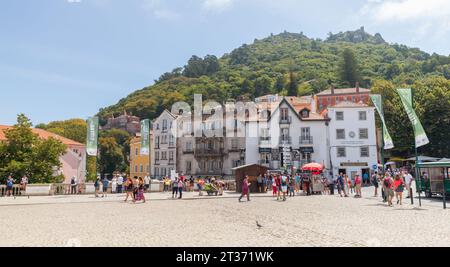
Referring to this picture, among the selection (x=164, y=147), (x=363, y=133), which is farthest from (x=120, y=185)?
(x=164, y=147)

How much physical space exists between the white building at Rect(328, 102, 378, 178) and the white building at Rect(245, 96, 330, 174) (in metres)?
1.21

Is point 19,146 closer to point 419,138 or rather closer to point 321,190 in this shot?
point 321,190

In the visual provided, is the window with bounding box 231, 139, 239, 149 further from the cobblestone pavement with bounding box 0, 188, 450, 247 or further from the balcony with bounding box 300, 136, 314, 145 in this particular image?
the cobblestone pavement with bounding box 0, 188, 450, 247

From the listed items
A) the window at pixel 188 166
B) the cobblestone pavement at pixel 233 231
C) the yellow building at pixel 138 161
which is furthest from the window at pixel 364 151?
the yellow building at pixel 138 161

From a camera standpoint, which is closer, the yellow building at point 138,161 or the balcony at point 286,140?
the balcony at point 286,140

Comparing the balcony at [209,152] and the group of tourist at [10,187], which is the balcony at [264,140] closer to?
the balcony at [209,152]

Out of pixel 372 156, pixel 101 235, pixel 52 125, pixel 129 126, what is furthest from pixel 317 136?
pixel 129 126

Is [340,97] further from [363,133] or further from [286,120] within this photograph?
[286,120]

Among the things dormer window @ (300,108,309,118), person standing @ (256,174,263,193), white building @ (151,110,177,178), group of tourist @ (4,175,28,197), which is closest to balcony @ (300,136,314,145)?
dormer window @ (300,108,309,118)

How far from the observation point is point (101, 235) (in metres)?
9.62

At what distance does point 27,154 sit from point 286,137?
32442mm

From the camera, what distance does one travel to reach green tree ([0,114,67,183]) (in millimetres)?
30719

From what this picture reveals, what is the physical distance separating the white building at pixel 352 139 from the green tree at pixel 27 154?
34.8 meters

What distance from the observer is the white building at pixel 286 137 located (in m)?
49.6
